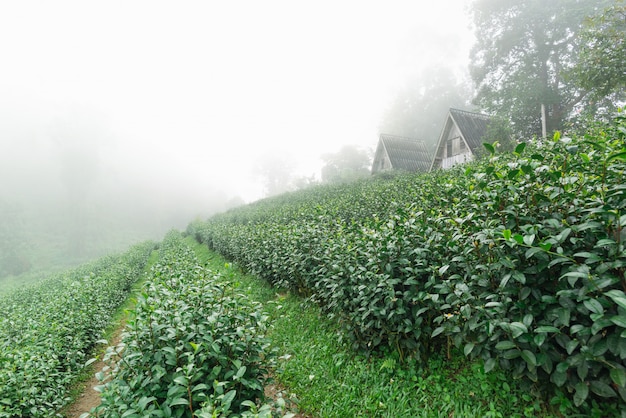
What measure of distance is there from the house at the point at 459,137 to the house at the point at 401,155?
6.10 ft

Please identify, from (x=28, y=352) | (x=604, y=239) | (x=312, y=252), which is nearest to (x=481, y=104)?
(x=312, y=252)

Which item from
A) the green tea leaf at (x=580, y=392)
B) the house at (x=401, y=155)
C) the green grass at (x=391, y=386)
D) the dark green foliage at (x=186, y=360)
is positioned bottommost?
the green grass at (x=391, y=386)

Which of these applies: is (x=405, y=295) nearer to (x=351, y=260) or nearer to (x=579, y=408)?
(x=351, y=260)

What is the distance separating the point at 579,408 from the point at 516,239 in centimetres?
123

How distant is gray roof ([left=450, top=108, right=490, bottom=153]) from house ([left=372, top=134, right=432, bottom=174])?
13.9 ft

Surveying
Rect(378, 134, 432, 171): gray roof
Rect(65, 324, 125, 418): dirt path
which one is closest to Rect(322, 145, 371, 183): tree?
Rect(378, 134, 432, 171): gray roof

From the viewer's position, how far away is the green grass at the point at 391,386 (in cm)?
230

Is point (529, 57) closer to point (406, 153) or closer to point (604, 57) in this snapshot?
point (406, 153)

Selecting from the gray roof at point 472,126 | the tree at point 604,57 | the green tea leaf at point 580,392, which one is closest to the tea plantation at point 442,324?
the green tea leaf at point 580,392

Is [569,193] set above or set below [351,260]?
above

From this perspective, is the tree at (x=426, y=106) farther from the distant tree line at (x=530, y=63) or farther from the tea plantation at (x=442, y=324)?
the tea plantation at (x=442, y=324)

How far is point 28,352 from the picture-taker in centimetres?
342

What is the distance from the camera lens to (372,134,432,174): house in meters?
21.0

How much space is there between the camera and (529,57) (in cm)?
1916
